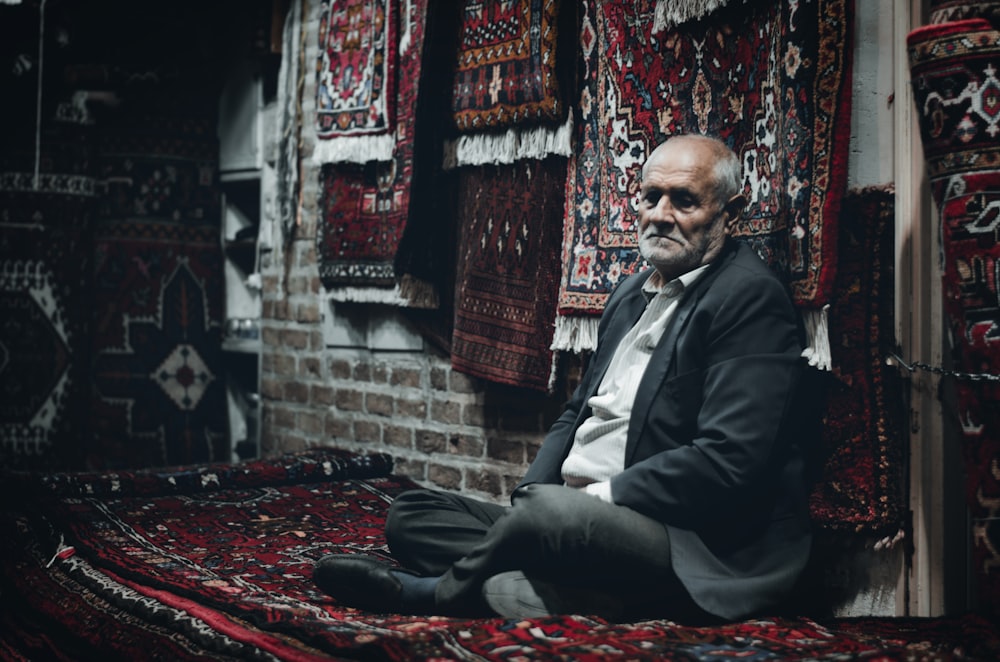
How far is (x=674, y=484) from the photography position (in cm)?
233

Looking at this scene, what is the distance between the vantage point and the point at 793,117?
2.64 meters

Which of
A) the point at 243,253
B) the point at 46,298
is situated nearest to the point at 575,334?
the point at 243,253

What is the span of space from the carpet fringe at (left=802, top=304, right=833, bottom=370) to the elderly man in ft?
0.58

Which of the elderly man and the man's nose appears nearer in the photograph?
the elderly man

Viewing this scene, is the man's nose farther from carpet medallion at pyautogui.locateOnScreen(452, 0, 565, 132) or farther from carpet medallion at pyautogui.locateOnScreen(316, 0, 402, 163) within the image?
carpet medallion at pyautogui.locateOnScreen(316, 0, 402, 163)

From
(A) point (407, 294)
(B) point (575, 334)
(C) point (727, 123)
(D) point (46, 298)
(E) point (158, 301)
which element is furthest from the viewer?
(E) point (158, 301)

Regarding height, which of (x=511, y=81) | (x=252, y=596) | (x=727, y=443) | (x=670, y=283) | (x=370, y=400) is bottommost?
(x=252, y=596)

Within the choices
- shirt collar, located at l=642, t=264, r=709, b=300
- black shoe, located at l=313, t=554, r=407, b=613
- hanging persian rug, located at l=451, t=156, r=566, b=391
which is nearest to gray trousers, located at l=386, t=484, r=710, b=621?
black shoe, located at l=313, t=554, r=407, b=613

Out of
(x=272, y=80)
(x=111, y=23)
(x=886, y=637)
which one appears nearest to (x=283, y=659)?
(x=886, y=637)

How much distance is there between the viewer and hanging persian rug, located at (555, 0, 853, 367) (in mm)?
2572

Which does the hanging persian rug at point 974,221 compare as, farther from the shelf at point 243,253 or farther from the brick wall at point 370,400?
the shelf at point 243,253

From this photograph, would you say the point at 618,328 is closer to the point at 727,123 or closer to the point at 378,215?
the point at 727,123

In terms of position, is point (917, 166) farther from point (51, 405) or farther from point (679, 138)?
point (51, 405)

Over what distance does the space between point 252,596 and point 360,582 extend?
0.32 m
